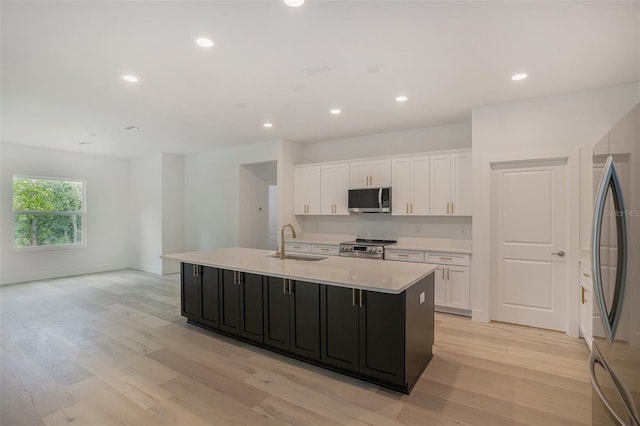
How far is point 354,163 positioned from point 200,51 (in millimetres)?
3162

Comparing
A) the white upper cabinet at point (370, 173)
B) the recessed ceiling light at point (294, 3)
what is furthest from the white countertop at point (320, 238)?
the recessed ceiling light at point (294, 3)

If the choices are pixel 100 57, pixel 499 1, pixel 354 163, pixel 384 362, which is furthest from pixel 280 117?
pixel 384 362

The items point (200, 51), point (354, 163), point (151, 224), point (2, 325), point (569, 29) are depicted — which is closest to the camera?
point (569, 29)

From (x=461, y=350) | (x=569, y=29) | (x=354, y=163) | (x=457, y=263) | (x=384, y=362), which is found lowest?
(x=461, y=350)

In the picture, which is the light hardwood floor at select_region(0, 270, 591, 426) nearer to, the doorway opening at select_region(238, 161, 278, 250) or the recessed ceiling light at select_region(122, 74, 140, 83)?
the recessed ceiling light at select_region(122, 74, 140, 83)

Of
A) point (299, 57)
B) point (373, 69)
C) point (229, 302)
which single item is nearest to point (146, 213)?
point (229, 302)

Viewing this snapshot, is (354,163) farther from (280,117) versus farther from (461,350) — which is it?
(461,350)

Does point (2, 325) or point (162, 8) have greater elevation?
point (162, 8)

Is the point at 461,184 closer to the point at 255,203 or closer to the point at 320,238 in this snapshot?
the point at 320,238

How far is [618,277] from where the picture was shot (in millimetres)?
1229

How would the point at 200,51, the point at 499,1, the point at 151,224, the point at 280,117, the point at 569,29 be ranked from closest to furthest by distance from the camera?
1. the point at 499,1
2. the point at 569,29
3. the point at 200,51
4. the point at 280,117
5. the point at 151,224

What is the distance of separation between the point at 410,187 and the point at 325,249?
5.55ft

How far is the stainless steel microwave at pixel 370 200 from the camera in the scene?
15.9 feet

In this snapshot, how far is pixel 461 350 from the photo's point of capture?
3172 mm
